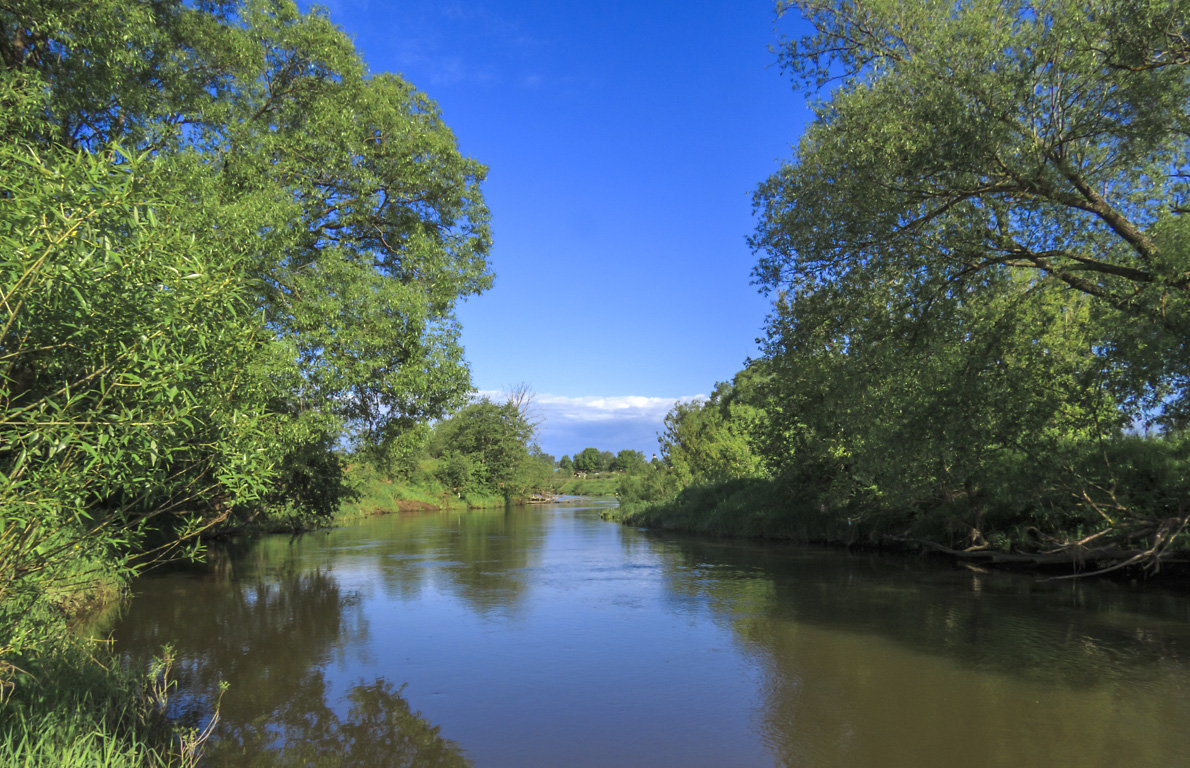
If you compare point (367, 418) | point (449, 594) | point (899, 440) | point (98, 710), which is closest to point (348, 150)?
point (367, 418)

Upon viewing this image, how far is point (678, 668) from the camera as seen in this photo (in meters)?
10.0

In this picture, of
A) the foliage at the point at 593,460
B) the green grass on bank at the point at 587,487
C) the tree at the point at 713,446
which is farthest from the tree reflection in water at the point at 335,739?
the foliage at the point at 593,460

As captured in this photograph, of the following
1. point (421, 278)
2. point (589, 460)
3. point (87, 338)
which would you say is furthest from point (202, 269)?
point (589, 460)

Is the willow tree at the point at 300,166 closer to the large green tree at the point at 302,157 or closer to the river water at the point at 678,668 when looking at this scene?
the large green tree at the point at 302,157

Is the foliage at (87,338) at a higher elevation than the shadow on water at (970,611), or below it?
higher

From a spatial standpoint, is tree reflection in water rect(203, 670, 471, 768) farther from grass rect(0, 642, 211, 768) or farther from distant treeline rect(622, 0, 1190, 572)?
distant treeline rect(622, 0, 1190, 572)

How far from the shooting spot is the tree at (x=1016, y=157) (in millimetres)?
10312

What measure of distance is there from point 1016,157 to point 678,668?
9.82 m

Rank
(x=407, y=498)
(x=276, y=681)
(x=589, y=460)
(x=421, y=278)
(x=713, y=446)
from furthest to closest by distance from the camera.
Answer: (x=589, y=460) < (x=407, y=498) < (x=713, y=446) < (x=421, y=278) < (x=276, y=681)

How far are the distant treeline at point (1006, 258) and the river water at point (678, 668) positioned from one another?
2808mm

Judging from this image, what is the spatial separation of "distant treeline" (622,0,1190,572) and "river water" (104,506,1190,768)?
281 centimetres

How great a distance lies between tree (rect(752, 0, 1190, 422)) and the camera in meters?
10.3

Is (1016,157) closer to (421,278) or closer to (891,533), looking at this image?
(421,278)

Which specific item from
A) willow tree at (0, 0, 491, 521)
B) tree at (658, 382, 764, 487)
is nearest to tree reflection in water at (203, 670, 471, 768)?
willow tree at (0, 0, 491, 521)
